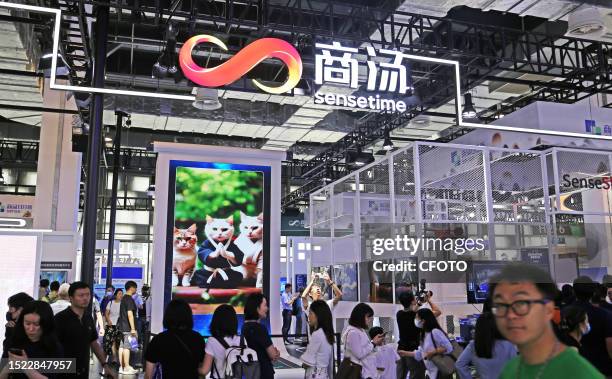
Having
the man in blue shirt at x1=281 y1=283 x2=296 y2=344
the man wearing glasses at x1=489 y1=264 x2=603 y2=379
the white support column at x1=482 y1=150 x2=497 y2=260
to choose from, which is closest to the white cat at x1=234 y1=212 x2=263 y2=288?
the white support column at x1=482 y1=150 x2=497 y2=260

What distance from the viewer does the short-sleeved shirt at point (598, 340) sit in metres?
3.38

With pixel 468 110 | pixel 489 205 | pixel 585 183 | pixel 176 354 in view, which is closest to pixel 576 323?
pixel 176 354

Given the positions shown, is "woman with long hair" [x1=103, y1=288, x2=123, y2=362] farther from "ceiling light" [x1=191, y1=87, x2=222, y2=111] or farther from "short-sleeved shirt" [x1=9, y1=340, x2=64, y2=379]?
"short-sleeved shirt" [x1=9, y1=340, x2=64, y2=379]

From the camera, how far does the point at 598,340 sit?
133 inches

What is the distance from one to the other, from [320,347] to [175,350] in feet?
3.71

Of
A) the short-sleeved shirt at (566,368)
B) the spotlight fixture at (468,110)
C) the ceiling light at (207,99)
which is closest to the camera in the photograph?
the short-sleeved shirt at (566,368)

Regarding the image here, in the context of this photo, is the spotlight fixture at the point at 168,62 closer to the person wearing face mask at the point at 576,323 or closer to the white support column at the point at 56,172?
the white support column at the point at 56,172

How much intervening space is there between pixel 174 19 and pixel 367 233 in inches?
183

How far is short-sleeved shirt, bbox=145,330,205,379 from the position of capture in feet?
9.88

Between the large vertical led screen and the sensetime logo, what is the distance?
176 inches

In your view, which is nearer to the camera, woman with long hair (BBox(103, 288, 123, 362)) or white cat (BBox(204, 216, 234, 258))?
white cat (BBox(204, 216, 234, 258))

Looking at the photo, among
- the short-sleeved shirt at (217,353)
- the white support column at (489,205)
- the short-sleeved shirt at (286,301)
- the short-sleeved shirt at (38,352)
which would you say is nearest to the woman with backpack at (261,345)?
the short-sleeved shirt at (217,353)

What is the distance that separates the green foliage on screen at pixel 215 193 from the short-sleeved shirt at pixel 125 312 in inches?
58.4

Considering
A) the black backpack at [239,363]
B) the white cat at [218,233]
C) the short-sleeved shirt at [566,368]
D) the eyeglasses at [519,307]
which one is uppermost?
the white cat at [218,233]
